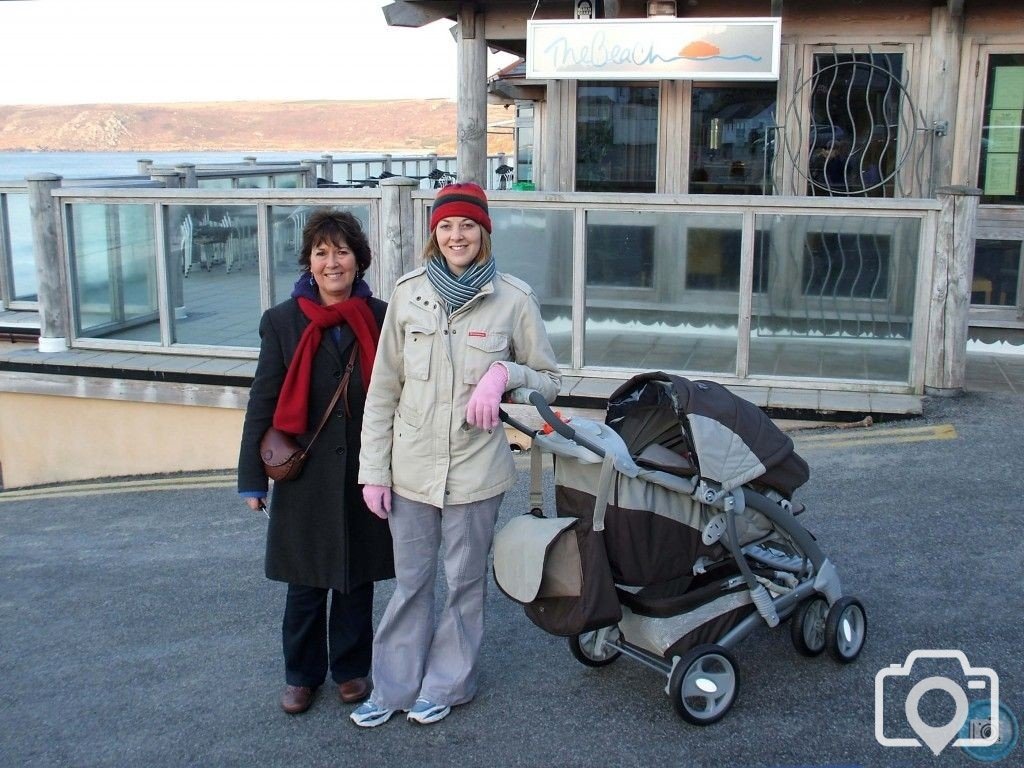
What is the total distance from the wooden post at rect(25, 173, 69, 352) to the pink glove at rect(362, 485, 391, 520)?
23.4 ft

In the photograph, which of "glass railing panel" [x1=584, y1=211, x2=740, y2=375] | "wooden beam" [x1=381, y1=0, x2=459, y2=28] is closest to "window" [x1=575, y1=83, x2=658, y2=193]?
"wooden beam" [x1=381, y1=0, x2=459, y2=28]

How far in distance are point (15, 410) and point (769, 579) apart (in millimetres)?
7843

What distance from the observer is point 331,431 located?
14.0ft

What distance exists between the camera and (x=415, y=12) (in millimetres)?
11703

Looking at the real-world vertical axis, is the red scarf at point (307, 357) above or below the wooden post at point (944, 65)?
below

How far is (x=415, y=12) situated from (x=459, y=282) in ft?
27.8

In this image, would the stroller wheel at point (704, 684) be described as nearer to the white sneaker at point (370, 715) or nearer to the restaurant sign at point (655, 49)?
the white sneaker at point (370, 715)

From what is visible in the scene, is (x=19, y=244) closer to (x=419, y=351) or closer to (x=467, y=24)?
(x=467, y=24)

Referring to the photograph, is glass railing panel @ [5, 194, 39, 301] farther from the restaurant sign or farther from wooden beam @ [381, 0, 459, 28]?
the restaurant sign

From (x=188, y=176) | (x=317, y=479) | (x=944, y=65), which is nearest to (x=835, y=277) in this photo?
(x=944, y=65)

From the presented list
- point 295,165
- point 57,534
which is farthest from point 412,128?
point 57,534

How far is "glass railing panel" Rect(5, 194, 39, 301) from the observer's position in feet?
41.7

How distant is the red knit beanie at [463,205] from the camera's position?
12.9 ft

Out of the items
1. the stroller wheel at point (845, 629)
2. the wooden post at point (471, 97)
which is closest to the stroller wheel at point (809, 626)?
the stroller wheel at point (845, 629)
